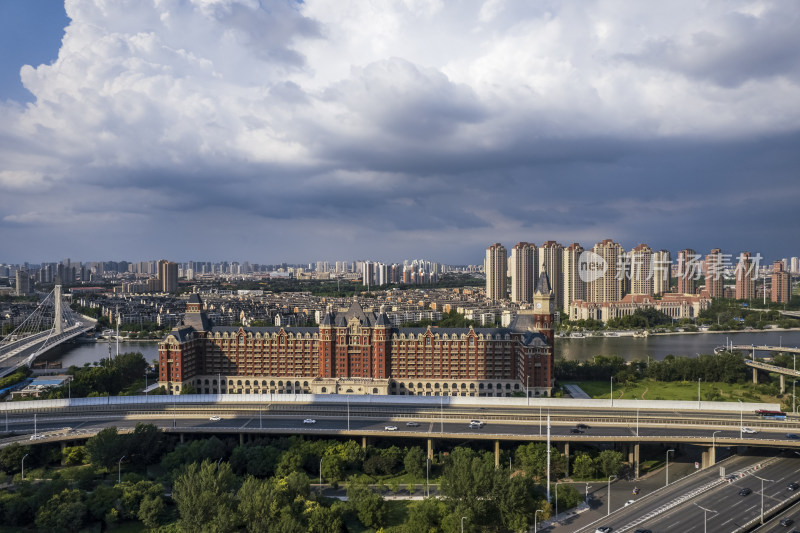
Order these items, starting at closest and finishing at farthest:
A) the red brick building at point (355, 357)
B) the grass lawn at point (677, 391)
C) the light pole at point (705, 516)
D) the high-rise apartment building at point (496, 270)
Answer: the light pole at point (705, 516), the grass lawn at point (677, 391), the red brick building at point (355, 357), the high-rise apartment building at point (496, 270)

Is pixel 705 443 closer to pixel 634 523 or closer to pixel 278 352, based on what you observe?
pixel 634 523

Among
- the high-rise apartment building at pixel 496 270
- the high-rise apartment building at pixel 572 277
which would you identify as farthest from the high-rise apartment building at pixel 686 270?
the high-rise apartment building at pixel 496 270

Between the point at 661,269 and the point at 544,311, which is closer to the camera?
the point at 544,311

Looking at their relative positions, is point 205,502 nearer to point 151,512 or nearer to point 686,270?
point 151,512

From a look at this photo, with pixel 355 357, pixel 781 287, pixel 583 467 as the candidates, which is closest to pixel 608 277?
pixel 781 287

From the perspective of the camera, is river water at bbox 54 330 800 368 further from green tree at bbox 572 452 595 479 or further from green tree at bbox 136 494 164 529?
green tree at bbox 136 494 164 529

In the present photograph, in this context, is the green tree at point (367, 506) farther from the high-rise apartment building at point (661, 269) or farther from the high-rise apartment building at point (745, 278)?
the high-rise apartment building at point (745, 278)

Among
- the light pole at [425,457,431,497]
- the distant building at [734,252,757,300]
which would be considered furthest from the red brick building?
the distant building at [734,252,757,300]

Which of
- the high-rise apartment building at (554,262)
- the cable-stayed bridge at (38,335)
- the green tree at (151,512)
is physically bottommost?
the green tree at (151,512)
